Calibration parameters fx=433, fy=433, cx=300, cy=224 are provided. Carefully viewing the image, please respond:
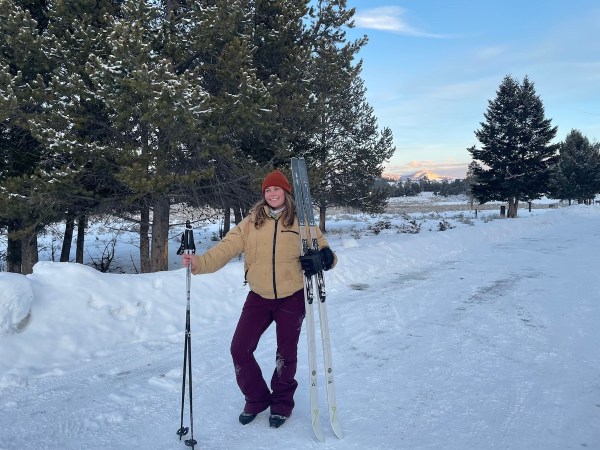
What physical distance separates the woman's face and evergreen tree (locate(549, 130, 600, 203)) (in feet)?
166

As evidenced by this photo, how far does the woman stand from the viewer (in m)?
3.52

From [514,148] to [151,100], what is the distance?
31651mm

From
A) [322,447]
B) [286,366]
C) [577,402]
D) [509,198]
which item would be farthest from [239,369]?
[509,198]

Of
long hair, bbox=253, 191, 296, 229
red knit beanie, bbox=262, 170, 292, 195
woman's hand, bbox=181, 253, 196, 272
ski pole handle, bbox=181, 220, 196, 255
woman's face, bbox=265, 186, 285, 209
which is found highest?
red knit beanie, bbox=262, 170, 292, 195

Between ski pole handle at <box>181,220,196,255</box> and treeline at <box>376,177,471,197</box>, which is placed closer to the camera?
ski pole handle at <box>181,220,196,255</box>

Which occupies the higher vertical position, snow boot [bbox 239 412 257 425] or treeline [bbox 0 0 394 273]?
treeline [bbox 0 0 394 273]

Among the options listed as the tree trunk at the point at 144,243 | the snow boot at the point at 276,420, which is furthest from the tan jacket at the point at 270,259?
the tree trunk at the point at 144,243

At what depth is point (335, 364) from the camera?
4.76 metres

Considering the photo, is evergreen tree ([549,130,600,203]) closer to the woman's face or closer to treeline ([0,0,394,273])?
treeline ([0,0,394,273])

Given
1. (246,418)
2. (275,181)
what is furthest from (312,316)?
(275,181)

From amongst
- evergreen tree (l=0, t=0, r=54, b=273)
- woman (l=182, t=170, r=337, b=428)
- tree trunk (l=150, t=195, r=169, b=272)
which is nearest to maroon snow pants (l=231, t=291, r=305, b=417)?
woman (l=182, t=170, r=337, b=428)

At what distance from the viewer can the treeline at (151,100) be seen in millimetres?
8117

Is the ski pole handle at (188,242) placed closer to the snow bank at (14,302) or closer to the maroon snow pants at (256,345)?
the maroon snow pants at (256,345)

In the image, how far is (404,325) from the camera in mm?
6152
